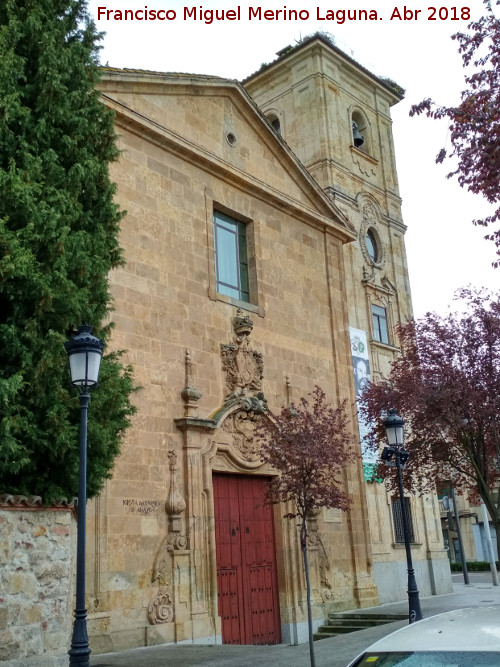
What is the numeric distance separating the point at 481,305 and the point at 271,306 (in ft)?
15.2

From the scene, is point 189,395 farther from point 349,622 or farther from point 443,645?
point 443,645

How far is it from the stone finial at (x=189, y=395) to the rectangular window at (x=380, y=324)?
8.70 m

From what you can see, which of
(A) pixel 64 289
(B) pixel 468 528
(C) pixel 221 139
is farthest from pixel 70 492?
(B) pixel 468 528

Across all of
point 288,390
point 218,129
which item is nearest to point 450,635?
point 288,390

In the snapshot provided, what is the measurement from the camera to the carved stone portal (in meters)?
15.8

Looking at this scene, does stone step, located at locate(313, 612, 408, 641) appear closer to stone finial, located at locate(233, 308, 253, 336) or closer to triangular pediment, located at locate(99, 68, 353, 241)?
stone finial, located at locate(233, 308, 253, 336)

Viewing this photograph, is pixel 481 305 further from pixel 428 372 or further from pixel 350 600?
pixel 350 600

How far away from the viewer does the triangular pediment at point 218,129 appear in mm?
15305

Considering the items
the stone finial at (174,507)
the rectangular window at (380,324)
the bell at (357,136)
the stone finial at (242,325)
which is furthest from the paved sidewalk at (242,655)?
the bell at (357,136)

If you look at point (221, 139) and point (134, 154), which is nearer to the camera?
point (134, 154)

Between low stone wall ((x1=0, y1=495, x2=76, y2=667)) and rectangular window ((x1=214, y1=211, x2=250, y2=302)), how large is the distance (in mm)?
9047

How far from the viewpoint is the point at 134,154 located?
15.1 metres

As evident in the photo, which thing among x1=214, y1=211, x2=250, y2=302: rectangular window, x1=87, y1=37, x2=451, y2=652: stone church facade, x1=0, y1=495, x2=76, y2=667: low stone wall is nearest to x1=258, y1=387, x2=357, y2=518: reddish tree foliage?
x1=87, y1=37, x2=451, y2=652: stone church facade

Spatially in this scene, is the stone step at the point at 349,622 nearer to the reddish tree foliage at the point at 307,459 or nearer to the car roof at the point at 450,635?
the reddish tree foliage at the point at 307,459
